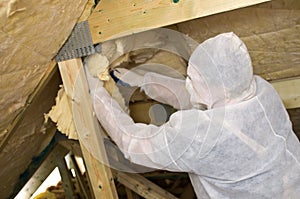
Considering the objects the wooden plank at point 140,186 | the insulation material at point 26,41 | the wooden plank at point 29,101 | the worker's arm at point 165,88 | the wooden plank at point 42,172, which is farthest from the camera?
the wooden plank at point 42,172

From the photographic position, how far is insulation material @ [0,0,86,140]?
126 cm

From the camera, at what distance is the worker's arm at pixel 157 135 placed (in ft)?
4.80

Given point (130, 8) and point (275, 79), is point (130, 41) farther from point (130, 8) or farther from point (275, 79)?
point (275, 79)

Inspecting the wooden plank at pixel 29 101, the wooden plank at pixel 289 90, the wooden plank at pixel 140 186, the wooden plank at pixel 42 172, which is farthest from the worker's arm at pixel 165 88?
the wooden plank at pixel 42 172

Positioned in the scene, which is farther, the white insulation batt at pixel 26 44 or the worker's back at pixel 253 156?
the worker's back at pixel 253 156

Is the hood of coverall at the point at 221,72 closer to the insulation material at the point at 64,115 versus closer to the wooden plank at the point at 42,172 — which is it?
the insulation material at the point at 64,115

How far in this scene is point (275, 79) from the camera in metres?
1.90

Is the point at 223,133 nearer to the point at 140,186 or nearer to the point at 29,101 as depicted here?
the point at 29,101

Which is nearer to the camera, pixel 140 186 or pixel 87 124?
pixel 87 124

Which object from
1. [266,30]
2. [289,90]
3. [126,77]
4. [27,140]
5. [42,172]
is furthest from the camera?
[42,172]

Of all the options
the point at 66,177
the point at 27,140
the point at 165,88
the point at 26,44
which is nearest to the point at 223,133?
the point at 165,88

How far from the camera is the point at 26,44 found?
1372mm

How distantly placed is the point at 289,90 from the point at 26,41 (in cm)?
129

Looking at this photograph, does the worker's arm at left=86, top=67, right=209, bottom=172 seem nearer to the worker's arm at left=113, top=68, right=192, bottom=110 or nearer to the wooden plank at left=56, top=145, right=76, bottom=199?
the worker's arm at left=113, top=68, right=192, bottom=110
